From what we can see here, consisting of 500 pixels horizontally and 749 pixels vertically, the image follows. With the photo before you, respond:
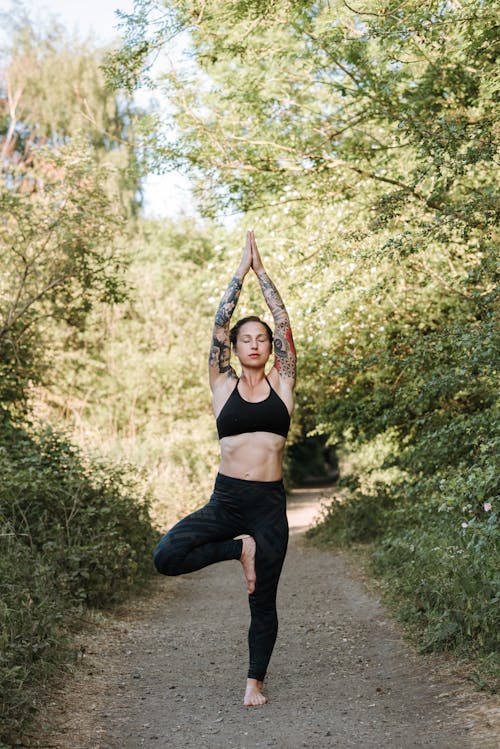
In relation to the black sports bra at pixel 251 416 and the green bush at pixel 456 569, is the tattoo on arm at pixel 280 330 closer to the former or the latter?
the black sports bra at pixel 251 416

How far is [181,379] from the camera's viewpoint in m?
20.8

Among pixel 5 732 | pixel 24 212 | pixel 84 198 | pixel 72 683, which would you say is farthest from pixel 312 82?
pixel 5 732

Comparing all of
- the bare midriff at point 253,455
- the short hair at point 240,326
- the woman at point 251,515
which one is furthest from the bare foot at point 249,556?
the short hair at point 240,326

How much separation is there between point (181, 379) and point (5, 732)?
1691 cm

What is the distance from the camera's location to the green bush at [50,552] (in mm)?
4816

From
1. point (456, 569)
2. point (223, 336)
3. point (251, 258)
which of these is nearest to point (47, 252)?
point (251, 258)

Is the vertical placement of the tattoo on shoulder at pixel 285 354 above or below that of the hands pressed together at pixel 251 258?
below

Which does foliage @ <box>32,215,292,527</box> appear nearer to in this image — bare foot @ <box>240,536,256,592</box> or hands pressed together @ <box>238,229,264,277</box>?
hands pressed together @ <box>238,229,264,277</box>

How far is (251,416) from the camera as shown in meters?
4.79

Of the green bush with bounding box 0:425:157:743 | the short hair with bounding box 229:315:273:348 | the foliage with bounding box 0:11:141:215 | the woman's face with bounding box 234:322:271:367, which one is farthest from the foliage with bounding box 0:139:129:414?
the foliage with bounding box 0:11:141:215

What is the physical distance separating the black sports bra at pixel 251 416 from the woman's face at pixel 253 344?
0.22 metres

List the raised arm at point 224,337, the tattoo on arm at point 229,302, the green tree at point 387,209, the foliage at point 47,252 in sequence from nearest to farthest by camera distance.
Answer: the raised arm at point 224,337 → the tattoo on arm at point 229,302 → the green tree at point 387,209 → the foliage at point 47,252

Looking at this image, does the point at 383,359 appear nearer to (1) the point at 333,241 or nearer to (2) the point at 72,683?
A: (1) the point at 333,241

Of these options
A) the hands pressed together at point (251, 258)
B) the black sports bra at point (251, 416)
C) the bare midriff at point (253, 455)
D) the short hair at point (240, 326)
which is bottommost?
the bare midriff at point (253, 455)
